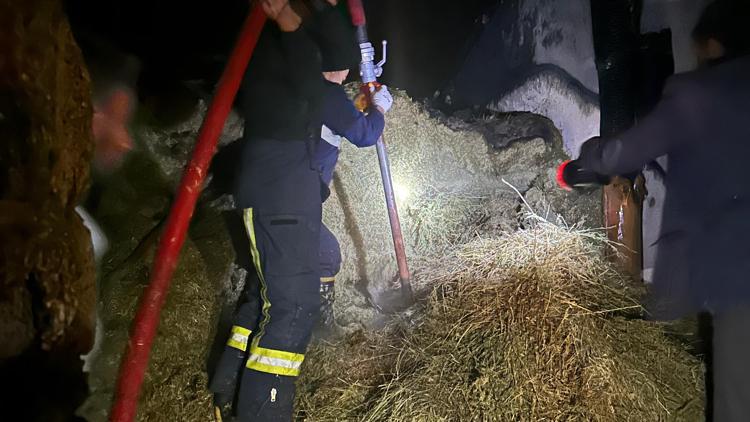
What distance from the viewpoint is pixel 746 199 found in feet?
6.68

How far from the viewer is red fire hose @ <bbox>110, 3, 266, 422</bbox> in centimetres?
189

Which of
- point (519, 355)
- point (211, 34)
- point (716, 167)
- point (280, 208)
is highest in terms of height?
point (211, 34)

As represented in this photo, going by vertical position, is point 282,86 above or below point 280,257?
above

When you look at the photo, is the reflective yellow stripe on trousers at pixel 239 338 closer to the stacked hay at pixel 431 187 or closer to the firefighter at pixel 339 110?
the firefighter at pixel 339 110

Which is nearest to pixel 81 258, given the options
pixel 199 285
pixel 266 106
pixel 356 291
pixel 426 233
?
pixel 266 106

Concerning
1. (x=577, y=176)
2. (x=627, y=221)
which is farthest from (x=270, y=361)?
(x=627, y=221)

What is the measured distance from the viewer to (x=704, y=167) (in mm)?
2260

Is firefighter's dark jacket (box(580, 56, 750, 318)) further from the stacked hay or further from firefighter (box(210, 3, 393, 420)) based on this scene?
firefighter (box(210, 3, 393, 420))

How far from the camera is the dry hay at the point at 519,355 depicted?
83.4 inches

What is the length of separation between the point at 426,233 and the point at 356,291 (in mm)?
723

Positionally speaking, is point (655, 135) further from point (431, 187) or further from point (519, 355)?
point (431, 187)

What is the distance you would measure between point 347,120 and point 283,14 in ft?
1.98

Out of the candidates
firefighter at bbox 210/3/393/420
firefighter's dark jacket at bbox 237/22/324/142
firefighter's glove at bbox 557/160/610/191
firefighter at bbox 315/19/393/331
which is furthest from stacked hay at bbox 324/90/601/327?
firefighter's dark jacket at bbox 237/22/324/142

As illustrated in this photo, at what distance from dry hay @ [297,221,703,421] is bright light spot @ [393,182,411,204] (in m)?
1.00
